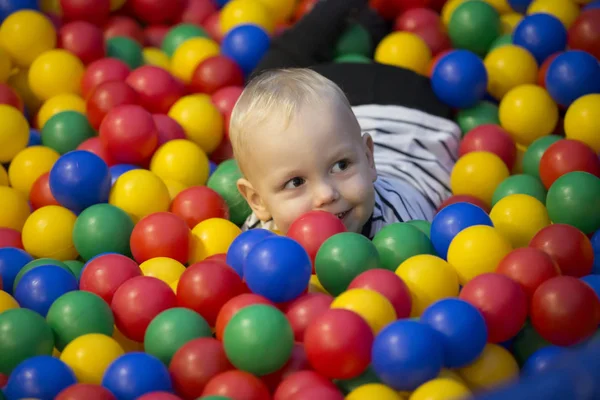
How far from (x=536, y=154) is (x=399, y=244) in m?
0.61

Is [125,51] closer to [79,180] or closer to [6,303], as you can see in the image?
[79,180]

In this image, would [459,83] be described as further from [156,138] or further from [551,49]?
[156,138]

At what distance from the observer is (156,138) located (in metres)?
1.98

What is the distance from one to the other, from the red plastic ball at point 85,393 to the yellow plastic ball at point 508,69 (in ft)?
4.54

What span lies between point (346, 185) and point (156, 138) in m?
0.59

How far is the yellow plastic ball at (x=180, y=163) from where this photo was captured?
1.95 meters

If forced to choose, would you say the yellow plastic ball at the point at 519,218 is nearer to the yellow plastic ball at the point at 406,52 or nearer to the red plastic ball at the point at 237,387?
the red plastic ball at the point at 237,387

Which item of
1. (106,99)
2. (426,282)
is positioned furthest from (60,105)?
(426,282)

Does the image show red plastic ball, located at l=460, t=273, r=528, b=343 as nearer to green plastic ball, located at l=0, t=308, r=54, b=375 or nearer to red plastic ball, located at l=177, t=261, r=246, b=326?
red plastic ball, located at l=177, t=261, r=246, b=326

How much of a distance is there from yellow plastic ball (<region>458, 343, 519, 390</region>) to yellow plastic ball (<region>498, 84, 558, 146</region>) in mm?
947

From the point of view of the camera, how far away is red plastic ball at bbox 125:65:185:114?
2166mm

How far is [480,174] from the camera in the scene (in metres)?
1.88

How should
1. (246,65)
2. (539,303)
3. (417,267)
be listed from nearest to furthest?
1. (539,303)
2. (417,267)
3. (246,65)

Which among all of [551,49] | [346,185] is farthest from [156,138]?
[551,49]
